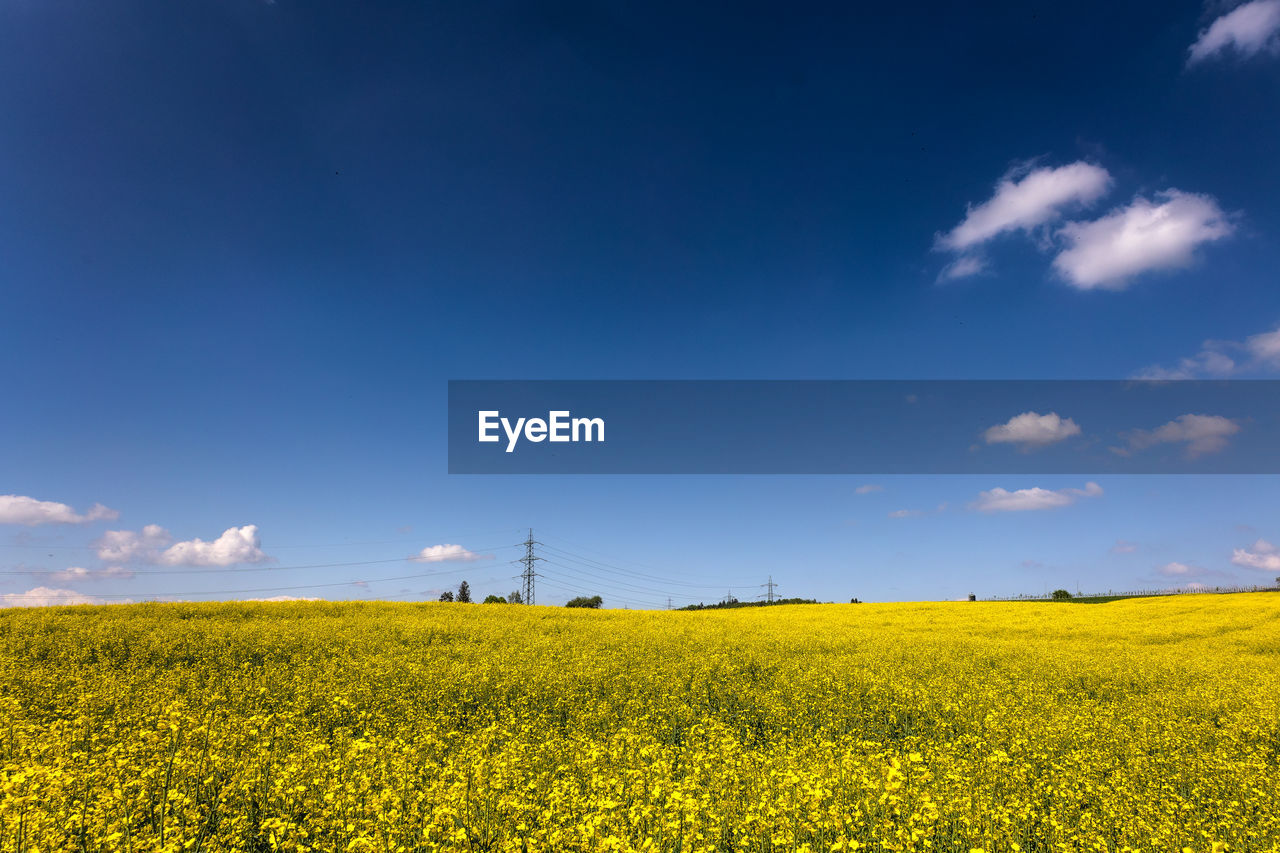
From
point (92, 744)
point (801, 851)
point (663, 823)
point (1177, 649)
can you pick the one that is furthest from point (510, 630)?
point (1177, 649)

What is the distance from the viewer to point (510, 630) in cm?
2570

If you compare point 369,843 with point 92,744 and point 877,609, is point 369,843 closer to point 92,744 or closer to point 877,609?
point 92,744

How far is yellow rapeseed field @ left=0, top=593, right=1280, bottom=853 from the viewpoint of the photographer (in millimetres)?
6527

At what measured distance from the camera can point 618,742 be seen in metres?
9.89

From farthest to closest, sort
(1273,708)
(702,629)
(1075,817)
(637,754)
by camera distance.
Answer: (702,629) < (1273,708) < (637,754) < (1075,817)

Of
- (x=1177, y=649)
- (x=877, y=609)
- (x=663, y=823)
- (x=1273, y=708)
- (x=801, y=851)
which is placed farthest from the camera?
(x=877, y=609)

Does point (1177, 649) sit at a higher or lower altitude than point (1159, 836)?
lower

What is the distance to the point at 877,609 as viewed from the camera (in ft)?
164

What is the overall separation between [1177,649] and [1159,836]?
2540 centimetres

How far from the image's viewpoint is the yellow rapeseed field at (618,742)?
6.53 metres

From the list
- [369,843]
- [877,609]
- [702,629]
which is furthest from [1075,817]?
[877,609]

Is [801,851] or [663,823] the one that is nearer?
[801,851]

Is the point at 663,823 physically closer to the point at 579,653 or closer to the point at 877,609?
the point at 579,653

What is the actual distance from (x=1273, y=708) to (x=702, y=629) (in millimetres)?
17828
